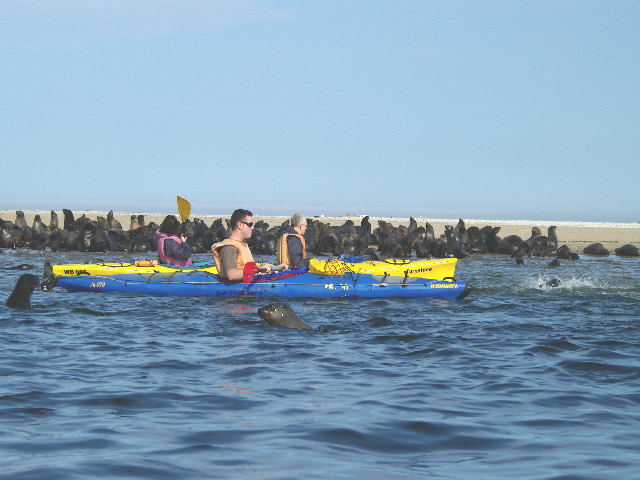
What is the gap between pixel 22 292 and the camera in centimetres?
1433

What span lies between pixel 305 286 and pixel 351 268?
128 cm

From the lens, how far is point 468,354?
33.9 ft

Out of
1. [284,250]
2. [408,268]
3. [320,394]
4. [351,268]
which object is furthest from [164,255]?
[320,394]

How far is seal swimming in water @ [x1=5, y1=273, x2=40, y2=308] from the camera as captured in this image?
14.2 meters

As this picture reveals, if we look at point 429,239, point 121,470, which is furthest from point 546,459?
point 429,239

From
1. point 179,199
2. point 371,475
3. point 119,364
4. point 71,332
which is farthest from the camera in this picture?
point 179,199

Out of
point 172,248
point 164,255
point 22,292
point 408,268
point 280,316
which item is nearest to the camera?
point 280,316

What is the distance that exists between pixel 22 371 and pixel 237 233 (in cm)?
659

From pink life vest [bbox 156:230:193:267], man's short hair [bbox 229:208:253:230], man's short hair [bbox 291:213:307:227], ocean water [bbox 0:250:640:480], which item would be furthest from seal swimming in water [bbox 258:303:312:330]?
pink life vest [bbox 156:230:193:267]

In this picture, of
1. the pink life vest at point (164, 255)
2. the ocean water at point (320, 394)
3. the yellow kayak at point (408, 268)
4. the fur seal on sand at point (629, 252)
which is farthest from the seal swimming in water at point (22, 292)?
the fur seal on sand at point (629, 252)

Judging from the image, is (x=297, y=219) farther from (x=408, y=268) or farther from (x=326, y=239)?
(x=326, y=239)

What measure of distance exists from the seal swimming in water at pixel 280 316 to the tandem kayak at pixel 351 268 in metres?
5.12

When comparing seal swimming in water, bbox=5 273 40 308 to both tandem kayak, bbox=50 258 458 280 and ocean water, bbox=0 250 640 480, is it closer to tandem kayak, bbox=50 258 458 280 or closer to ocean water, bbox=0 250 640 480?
ocean water, bbox=0 250 640 480

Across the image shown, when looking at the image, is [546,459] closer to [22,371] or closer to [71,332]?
[22,371]
